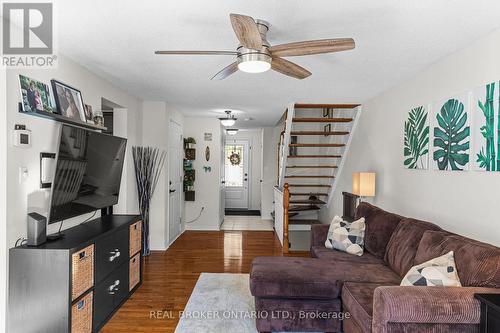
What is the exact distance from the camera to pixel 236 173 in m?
9.66

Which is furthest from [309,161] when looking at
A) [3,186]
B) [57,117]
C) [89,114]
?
[3,186]

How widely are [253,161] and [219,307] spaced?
259 inches

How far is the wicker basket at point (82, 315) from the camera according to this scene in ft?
7.61

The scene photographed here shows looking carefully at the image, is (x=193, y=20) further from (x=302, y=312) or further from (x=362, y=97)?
(x=362, y=97)

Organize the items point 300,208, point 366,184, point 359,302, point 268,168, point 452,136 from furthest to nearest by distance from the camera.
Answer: point 268,168
point 300,208
point 366,184
point 452,136
point 359,302

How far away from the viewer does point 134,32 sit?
2.34 metres

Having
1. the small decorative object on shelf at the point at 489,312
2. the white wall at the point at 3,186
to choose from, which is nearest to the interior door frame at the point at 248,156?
the white wall at the point at 3,186

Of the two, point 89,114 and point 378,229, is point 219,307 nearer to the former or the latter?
point 378,229

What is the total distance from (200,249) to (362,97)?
11.3 feet

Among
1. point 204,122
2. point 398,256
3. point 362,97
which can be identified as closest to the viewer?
point 398,256

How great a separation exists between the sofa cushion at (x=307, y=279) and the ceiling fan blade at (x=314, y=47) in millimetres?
1753

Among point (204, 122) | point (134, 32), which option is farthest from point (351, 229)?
point (204, 122)

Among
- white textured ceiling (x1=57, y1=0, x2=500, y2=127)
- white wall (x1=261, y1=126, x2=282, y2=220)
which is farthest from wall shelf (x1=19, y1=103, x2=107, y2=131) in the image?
white wall (x1=261, y1=126, x2=282, y2=220)

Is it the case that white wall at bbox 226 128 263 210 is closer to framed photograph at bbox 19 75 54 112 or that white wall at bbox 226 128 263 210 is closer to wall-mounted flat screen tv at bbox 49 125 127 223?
wall-mounted flat screen tv at bbox 49 125 127 223
